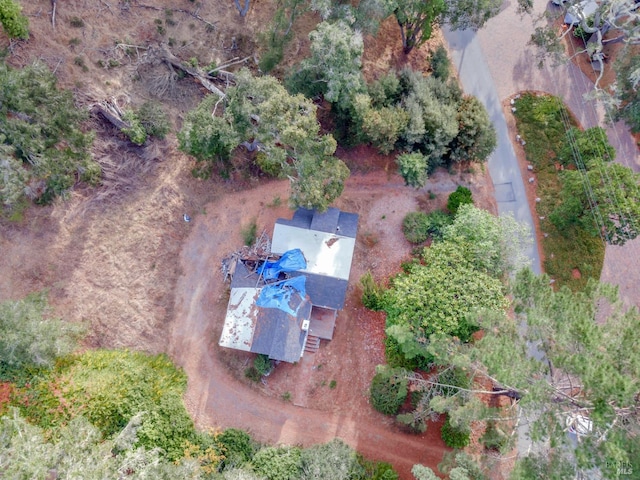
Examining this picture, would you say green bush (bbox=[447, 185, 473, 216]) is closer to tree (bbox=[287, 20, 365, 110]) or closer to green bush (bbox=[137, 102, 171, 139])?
tree (bbox=[287, 20, 365, 110])

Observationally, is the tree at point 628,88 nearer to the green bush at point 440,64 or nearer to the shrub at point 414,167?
the green bush at point 440,64

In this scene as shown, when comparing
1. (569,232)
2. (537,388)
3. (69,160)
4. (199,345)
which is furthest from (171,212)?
(569,232)

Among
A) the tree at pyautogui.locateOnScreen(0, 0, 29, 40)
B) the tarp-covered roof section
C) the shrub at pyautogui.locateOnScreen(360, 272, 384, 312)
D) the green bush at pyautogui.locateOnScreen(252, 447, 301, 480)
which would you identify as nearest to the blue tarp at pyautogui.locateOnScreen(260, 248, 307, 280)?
the tarp-covered roof section

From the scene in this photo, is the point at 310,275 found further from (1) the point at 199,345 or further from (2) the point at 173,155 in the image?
(2) the point at 173,155

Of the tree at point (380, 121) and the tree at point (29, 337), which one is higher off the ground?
the tree at point (380, 121)

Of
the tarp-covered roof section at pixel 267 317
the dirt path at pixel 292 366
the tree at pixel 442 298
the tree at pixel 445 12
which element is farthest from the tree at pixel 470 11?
the tarp-covered roof section at pixel 267 317

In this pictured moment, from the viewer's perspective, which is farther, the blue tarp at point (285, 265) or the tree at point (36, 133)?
the blue tarp at point (285, 265)
